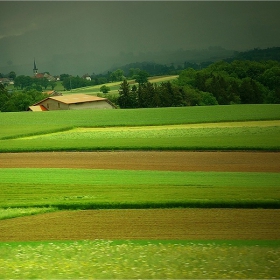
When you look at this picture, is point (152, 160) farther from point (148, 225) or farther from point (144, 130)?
point (148, 225)

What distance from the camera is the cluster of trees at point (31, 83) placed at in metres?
76.6

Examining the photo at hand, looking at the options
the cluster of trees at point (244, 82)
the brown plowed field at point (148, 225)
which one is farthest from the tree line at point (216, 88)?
the brown plowed field at point (148, 225)

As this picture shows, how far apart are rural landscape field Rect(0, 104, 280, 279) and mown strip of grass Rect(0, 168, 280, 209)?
1.5 inches

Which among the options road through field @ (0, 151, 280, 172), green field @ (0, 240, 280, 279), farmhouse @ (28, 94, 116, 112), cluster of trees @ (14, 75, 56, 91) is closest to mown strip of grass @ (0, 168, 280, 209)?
road through field @ (0, 151, 280, 172)

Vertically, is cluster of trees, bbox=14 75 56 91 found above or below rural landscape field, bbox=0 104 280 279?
above

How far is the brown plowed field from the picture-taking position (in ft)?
39.8

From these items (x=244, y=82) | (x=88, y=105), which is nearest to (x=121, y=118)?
(x=88, y=105)

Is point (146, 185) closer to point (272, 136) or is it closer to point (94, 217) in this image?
point (94, 217)

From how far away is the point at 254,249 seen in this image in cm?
1057

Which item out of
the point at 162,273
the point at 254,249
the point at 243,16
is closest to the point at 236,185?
the point at 254,249

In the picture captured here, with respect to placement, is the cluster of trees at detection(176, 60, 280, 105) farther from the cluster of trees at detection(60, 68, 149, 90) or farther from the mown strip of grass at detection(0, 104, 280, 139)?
the cluster of trees at detection(60, 68, 149, 90)

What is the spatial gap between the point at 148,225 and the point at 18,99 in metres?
57.8

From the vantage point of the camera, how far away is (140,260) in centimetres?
990

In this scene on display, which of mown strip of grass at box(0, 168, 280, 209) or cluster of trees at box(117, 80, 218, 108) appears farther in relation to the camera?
cluster of trees at box(117, 80, 218, 108)
